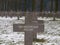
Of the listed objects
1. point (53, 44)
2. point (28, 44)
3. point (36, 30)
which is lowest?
point (53, 44)

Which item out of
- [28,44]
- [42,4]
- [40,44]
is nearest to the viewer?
[28,44]

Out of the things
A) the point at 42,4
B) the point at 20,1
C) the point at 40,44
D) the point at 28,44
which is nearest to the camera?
the point at 28,44

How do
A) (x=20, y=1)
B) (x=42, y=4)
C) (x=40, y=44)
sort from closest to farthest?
(x=40, y=44), (x=42, y=4), (x=20, y=1)

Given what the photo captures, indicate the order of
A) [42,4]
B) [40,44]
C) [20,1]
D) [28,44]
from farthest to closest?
[20,1], [42,4], [40,44], [28,44]

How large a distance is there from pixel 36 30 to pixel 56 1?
13291 mm

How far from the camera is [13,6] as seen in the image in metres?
21.0

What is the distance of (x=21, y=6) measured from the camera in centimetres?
2042

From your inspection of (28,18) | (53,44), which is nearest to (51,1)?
(53,44)

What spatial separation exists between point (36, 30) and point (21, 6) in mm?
15395

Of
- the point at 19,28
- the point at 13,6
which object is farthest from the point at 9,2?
the point at 19,28

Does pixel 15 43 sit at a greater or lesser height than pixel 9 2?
lesser

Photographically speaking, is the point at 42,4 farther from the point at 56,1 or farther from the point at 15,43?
the point at 15,43

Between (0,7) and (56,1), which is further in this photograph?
(0,7)

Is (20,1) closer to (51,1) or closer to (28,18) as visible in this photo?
(51,1)
